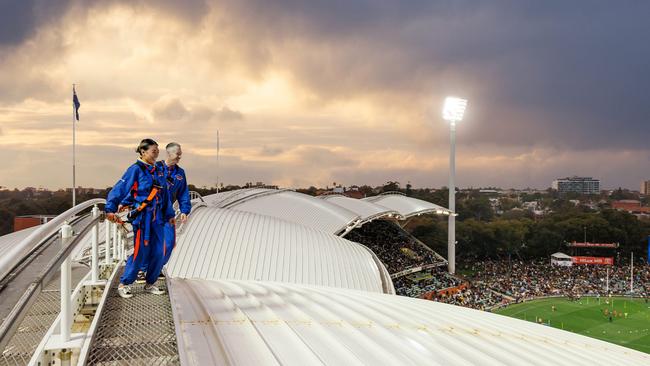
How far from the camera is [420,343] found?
5605 mm

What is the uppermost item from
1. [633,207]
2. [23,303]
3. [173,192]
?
[173,192]

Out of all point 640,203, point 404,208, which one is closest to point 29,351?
point 404,208

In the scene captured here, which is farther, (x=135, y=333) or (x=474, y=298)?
(x=474, y=298)

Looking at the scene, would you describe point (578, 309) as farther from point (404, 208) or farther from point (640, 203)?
point (640, 203)

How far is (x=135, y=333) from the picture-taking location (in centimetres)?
447

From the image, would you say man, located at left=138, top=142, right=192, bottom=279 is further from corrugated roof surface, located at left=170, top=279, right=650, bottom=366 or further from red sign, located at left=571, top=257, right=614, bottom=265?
red sign, located at left=571, top=257, right=614, bottom=265

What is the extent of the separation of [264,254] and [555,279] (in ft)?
153

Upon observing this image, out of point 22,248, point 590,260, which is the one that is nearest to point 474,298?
point 590,260

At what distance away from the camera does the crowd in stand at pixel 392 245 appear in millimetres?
46172

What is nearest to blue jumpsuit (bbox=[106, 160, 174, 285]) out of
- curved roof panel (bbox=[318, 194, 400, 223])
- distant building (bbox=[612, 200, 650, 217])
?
curved roof panel (bbox=[318, 194, 400, 223])

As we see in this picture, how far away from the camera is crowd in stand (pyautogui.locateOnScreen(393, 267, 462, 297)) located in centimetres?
4139

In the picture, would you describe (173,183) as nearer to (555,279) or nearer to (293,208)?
(293,208)

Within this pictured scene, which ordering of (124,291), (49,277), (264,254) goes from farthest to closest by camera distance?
(264,254)
(124,291)
(49,277)

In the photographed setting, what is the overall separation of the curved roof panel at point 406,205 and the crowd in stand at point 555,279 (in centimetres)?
947
